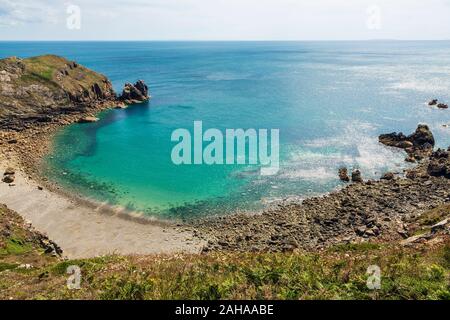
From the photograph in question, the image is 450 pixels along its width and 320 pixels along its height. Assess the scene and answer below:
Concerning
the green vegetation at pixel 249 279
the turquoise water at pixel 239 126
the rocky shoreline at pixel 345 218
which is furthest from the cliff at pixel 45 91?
the green vegetation at pixel 249 279

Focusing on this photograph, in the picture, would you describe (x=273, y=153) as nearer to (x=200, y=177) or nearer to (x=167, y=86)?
(x=200, y=177)

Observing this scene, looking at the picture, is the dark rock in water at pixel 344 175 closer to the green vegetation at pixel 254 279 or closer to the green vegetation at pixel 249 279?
the green vegetation at pixel 249 279

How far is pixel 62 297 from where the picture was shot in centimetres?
1648

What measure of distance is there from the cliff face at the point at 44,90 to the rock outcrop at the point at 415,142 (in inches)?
3124

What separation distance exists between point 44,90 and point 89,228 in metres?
66.5

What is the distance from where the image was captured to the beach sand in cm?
4078

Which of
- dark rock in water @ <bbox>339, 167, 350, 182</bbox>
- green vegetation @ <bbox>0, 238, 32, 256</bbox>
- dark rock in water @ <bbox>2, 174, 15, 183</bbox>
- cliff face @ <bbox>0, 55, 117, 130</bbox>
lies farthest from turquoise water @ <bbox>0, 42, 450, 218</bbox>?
green vegetation @ <bbox>0, 238, 32, 256</bbox>

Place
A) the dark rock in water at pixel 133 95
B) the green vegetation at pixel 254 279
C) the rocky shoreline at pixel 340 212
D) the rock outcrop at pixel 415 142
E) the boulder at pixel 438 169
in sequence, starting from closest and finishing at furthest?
1. the green vegetation at pixel 254 279
2. the rocky shoreline at pixel 340 212
3. the boulder at pixel 438 169
4. the rock outcrop at pixel 415 142
5. the dark rock in water at pixel 133 95

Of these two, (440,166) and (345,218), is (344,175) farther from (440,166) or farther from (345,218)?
(440,166)

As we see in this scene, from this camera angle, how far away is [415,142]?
7250 cm

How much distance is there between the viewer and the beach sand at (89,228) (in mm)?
40781

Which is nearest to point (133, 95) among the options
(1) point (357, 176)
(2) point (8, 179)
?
(2) point (8, 179)

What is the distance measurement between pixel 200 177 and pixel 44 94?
59477 millimetres

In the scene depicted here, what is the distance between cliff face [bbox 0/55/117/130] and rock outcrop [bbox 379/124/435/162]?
79.3m
